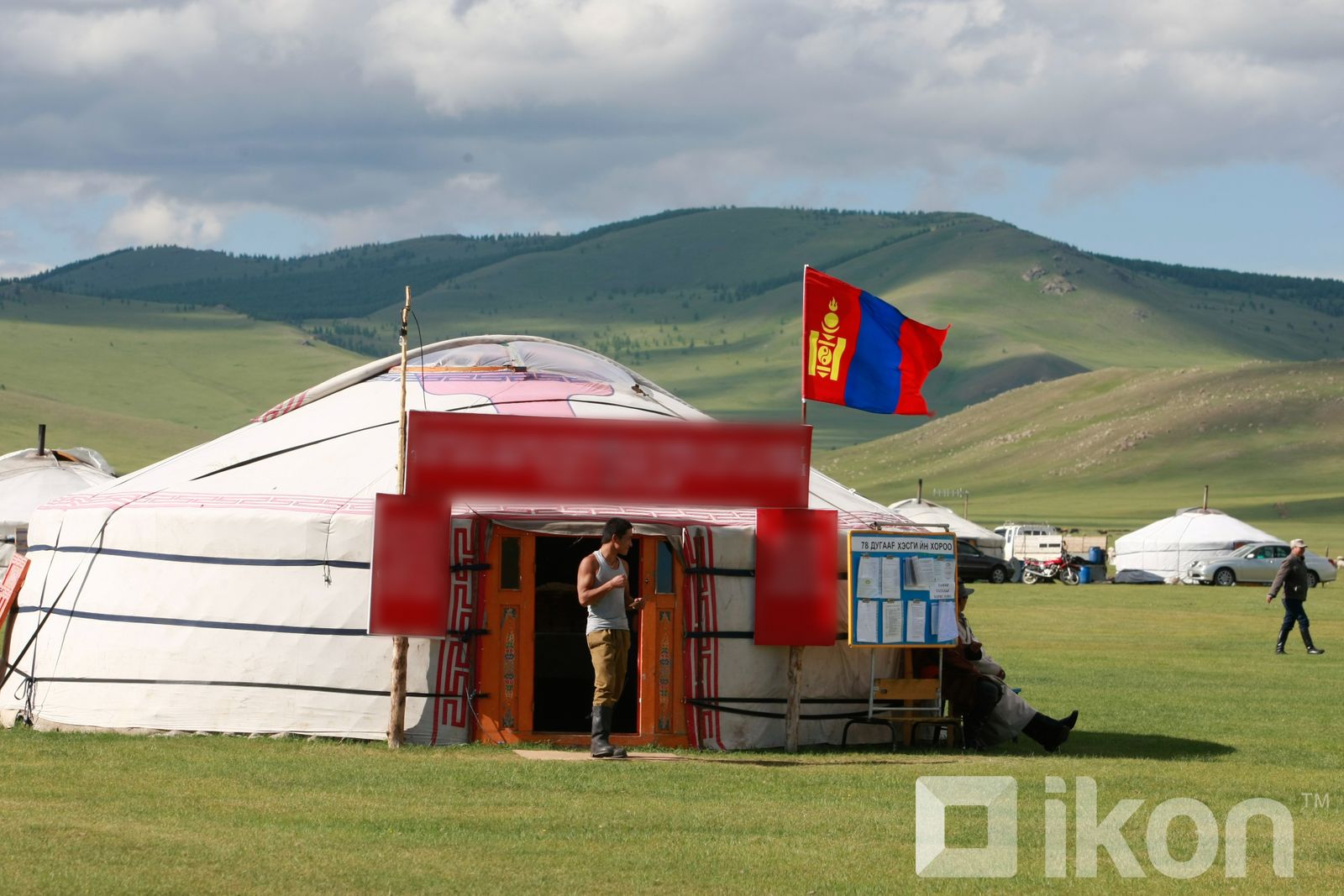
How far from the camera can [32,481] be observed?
84.2 ft

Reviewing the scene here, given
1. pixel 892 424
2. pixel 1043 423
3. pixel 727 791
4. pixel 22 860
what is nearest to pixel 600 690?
pixel 727 791

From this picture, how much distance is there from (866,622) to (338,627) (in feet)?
9.64

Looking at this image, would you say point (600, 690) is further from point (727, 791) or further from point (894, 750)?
point (894, 750)

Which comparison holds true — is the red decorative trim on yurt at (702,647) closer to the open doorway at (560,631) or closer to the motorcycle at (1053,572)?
the open doorway at (560,631)

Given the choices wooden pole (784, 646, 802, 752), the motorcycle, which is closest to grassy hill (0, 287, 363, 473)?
the motorcycle

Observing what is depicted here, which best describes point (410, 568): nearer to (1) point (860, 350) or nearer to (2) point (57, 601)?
(2) point (57, 601)

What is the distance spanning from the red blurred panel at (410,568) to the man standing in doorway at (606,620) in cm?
94

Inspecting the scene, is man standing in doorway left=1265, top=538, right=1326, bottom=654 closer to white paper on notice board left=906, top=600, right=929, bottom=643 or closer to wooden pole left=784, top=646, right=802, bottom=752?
white paper on notice board left=906, top=600, right=929, bottom=643

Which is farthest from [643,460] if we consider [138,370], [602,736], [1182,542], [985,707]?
[138,370]

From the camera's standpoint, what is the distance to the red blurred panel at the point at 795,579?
977cm

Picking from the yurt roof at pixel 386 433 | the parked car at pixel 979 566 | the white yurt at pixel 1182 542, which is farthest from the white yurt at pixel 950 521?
the yurt roof at pixel 386 433

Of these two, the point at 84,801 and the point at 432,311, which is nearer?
the point at 84,801

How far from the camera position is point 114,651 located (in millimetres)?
10000

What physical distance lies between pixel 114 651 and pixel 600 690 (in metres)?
3.02
